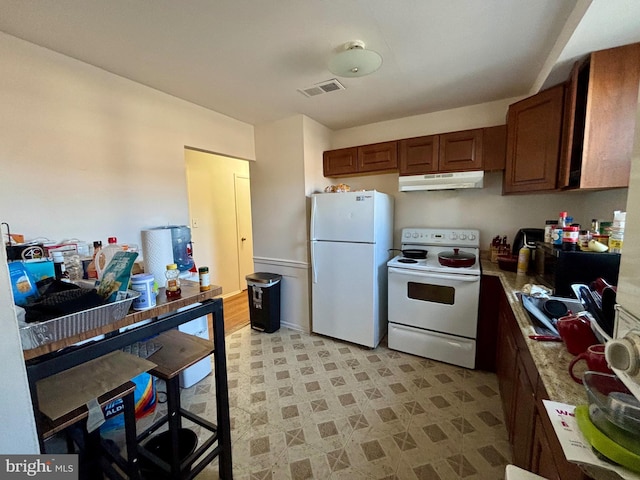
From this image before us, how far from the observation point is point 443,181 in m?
2.50

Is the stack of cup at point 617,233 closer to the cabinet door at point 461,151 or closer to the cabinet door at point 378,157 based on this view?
the cabinet door at point 461,151

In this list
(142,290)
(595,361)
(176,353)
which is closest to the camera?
(595,361)

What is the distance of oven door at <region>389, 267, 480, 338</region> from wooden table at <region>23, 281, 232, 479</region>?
1.74 metres

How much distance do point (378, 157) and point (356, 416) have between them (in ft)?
7.75

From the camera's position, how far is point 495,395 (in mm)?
1971

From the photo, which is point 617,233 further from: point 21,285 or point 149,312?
point 21,285

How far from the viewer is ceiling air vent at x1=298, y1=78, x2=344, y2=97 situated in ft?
6.98

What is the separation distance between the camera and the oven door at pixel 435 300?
7.31 ft

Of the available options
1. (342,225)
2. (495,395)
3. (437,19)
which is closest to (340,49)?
(437,19)

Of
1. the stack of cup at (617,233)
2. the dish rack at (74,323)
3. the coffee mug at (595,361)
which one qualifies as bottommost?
the coffee mug at (595,361)

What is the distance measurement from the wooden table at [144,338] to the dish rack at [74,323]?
2 cm

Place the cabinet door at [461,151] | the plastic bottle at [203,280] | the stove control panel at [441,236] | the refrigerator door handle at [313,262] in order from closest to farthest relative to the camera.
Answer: the plastic bottle at [203,280] → the cabinet door at [461,151] → the stove control panel at [441,236] → the refrigerator door handle at [313,262]

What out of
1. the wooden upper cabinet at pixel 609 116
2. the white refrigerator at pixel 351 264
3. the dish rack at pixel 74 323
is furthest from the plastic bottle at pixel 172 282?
the wooden upper cabinet at pixel 609 116

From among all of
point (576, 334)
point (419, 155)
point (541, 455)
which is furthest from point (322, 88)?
point (541, 455)
